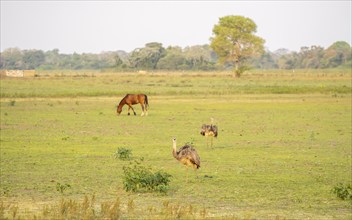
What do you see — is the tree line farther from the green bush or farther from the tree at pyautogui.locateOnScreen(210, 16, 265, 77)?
the green bush

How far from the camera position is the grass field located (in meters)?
13.3

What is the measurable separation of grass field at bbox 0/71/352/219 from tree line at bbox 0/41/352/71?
6465 cm

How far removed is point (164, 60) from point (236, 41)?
17.5 m

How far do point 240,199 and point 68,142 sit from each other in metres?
11.3

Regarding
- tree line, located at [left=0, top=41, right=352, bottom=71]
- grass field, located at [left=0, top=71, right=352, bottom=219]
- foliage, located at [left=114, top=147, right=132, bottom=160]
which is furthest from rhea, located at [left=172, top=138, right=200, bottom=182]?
tree line, located at [left=0, top=41, right=352, bottom=71]

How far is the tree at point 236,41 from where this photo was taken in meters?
98.3

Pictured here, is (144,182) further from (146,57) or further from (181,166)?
(146,57)

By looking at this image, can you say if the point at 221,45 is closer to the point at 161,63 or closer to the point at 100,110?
the point at 161,63

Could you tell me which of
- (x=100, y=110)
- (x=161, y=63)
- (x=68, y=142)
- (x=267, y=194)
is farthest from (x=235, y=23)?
(x=267, y=194)

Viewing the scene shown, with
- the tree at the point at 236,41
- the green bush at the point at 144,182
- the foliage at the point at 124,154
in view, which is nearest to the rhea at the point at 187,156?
the green bush at the point at 144,182

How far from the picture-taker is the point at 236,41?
9981cm

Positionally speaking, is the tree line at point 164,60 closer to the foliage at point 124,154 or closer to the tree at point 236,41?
the tree at point 236,41

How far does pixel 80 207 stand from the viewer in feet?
37.2

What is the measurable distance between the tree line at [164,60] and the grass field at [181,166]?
2545 inches
